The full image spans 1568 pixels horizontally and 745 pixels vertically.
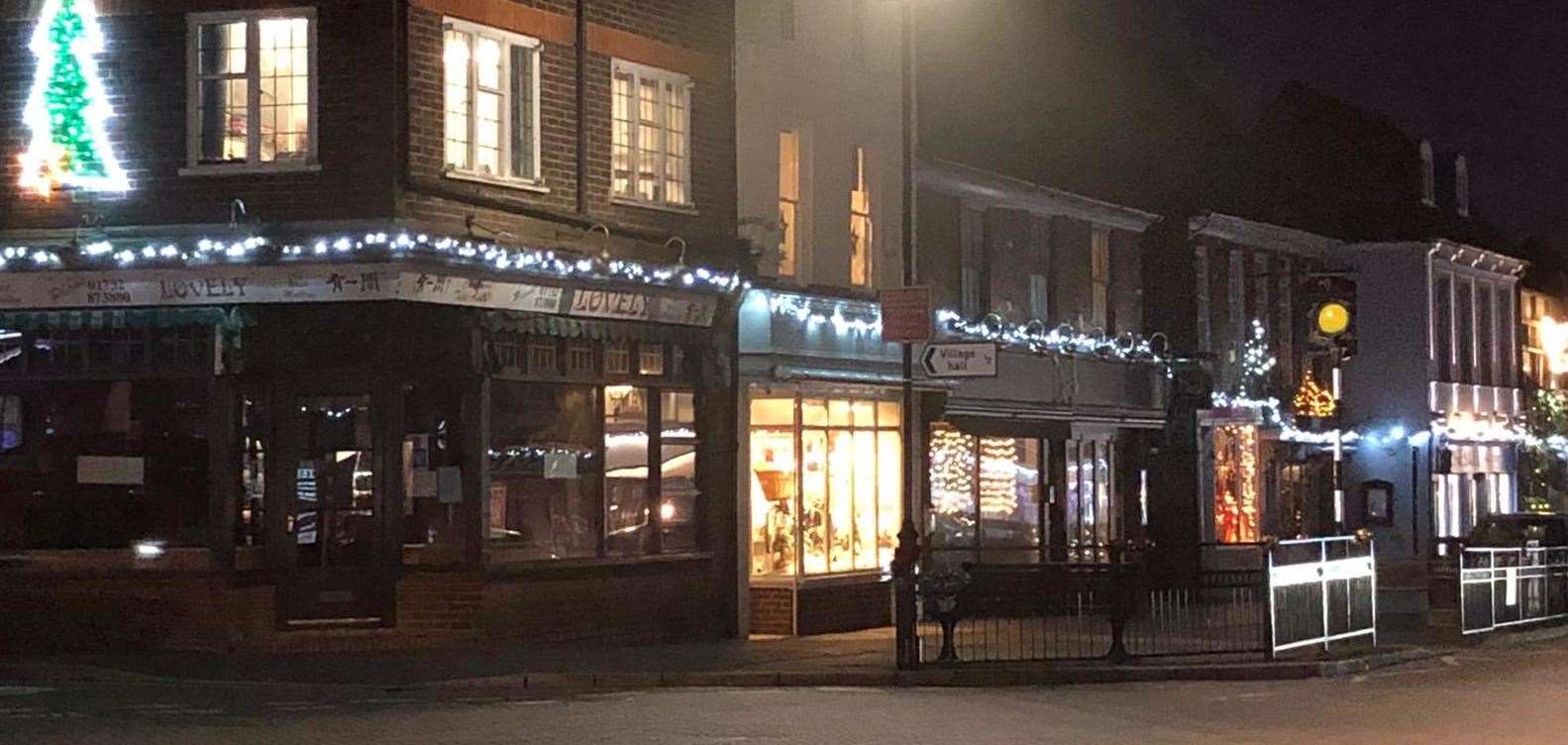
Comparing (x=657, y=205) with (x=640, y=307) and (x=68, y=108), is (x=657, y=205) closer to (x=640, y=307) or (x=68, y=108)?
(x=640, y=307)

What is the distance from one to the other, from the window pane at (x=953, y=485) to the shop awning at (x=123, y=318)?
11585 millimetres

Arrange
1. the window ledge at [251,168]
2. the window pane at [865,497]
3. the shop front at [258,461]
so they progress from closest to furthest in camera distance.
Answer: the window ledge at [251,168] < the shop front at [258,461] < the window pane at [865,497]

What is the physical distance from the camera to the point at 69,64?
23500 millimetres

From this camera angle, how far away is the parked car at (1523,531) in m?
34.2

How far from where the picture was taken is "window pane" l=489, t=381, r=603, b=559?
2436 centimetres

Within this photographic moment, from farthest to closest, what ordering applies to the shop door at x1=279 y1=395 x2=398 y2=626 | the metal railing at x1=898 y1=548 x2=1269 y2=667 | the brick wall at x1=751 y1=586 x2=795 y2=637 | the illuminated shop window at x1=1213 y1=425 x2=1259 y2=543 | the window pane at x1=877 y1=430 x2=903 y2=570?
the illuminated shop window at x1=1213 y1=425 x2=1259 y2=543 → the window pane at x1=877 y1=430 x2=903 y2=570 → the brick wall at x1=751 y1=586 x2=795 y2=637 → the shop door at x1=279 y1=395 x2=398 y2=626 → the metal railing at x1=898 y1=548 x2=1269 y2=667

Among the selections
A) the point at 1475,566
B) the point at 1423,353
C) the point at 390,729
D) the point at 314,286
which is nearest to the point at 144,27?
the point at 314,286

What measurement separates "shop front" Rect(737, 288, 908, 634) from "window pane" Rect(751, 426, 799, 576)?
12mm

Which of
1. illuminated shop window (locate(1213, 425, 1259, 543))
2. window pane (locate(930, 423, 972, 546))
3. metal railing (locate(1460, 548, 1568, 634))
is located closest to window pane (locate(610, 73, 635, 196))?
window pane (locate(930, 423, 972, 546))

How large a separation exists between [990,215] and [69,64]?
13.9 m

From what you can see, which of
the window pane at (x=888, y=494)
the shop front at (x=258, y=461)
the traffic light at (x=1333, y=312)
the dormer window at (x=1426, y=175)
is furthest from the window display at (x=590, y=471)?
the dormer window at (x=1426, y=175)

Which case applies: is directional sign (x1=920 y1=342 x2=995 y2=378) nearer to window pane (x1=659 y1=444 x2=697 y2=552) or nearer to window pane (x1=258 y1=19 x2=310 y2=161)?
window pane (x1=659 y1=444 x2=697 y2=552)

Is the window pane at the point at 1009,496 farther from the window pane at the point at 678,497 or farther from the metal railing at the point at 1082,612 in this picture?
the metal railing at the point at 1082,612

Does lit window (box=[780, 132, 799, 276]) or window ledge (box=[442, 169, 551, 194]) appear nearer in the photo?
window ledge (box=[442, 169, 551, 194])
